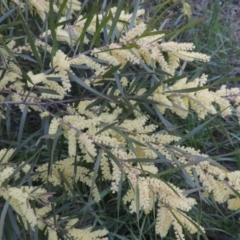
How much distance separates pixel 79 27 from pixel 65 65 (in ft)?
0.79

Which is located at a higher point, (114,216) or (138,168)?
(138,168)

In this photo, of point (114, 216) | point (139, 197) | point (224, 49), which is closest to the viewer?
point (139, 197)

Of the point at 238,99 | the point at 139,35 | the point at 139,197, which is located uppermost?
the point at 139,35

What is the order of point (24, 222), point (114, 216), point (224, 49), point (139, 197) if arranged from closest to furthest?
point (139, 197), point (24, 222), point (114, 216), point (224, 49)

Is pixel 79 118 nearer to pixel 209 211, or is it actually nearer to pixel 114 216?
pixel 114 216

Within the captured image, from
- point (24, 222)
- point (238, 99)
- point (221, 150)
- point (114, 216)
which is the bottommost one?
point (114, 216)

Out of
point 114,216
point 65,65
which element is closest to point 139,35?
point 65,65

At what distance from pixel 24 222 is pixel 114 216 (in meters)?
0.73

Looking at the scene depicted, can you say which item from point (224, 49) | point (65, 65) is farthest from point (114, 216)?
point (224, 49)

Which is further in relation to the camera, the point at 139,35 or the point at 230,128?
the point at 230,128

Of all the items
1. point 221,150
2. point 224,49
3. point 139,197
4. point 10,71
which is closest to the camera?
point 139,197

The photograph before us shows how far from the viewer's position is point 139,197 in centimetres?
105

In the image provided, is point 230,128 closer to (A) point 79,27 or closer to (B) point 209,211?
(B) point 209,211

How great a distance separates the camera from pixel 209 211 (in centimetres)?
195
